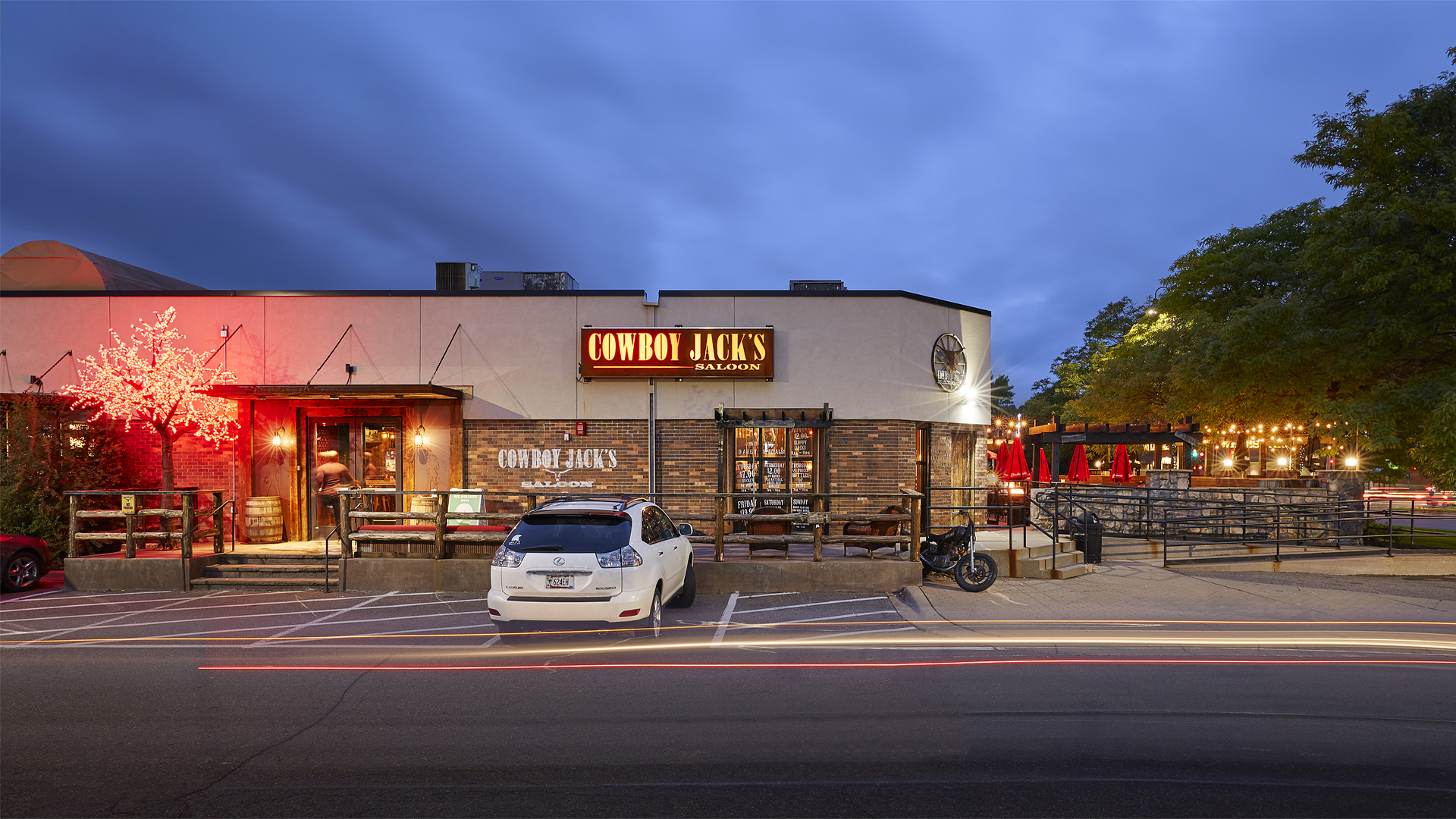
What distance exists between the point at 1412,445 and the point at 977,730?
53.9ft

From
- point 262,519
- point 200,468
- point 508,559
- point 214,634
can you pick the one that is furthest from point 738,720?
point 200,468

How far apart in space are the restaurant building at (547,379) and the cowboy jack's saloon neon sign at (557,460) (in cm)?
3

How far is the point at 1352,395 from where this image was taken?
55.3 ft

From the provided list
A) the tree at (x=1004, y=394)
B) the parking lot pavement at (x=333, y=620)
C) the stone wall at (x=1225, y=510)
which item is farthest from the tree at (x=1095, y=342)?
the parking lot pavement at (x=333, y=620)

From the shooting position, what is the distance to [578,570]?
827cm

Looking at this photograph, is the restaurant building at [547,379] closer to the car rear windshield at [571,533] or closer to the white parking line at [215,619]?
the white parking line at [215,619]

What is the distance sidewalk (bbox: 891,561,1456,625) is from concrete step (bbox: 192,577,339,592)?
366 inches

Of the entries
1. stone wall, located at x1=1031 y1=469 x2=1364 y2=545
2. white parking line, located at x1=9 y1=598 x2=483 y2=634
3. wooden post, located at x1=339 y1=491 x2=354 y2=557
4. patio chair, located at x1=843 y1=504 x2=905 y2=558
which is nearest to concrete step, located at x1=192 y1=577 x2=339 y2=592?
wooden post, located at x1=339 y1=491 x2=354 y2=557

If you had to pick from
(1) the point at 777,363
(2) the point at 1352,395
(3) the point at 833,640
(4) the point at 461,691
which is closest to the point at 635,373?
(1) the point at 777,363

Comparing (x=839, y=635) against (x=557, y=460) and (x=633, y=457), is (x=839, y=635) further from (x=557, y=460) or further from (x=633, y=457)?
(x=557, y=460)

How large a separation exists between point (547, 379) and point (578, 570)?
30.8ft

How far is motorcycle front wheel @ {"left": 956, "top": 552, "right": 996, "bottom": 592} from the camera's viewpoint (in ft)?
37.8

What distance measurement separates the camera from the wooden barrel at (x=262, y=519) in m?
15.3

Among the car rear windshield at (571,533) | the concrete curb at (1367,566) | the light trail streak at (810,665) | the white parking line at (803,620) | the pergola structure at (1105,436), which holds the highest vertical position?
the pergola structure at (1105,436)
